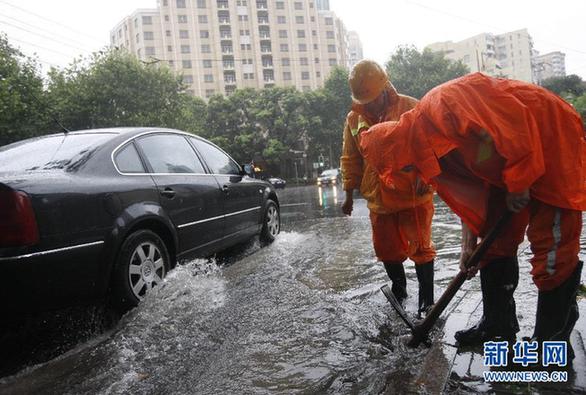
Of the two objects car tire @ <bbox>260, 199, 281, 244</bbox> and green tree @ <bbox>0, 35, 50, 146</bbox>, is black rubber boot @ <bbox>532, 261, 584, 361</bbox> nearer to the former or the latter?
car tire @ <bbox>260, 199, 281, 244</bbox>

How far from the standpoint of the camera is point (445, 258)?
4.61m

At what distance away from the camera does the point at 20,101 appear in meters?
20.1

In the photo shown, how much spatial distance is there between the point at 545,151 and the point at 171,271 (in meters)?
2.88

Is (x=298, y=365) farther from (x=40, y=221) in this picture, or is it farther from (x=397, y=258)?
(x=40, y=221)

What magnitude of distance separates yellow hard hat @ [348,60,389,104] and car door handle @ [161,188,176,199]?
1.81 m

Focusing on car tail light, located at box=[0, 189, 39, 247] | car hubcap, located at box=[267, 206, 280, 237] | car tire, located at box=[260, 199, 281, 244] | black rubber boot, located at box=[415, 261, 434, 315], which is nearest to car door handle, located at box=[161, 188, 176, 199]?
car tail light, located at box=[0, 189, 39, 247]

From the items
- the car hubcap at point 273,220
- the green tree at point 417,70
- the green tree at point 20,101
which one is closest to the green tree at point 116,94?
the green tree at point 20,101

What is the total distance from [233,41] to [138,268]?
7419 cm

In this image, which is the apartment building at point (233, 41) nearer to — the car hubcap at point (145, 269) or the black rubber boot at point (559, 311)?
the car hubcap at point (145, 269)

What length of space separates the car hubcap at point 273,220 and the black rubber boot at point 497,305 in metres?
4.06

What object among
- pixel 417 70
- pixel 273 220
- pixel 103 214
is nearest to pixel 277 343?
pixel 103 214

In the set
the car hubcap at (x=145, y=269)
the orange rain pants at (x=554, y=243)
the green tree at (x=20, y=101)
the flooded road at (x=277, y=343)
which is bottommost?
the flooded road at (x=277, y=343)

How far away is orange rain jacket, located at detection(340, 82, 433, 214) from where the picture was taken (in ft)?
9.70

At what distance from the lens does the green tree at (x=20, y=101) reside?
1914cm
